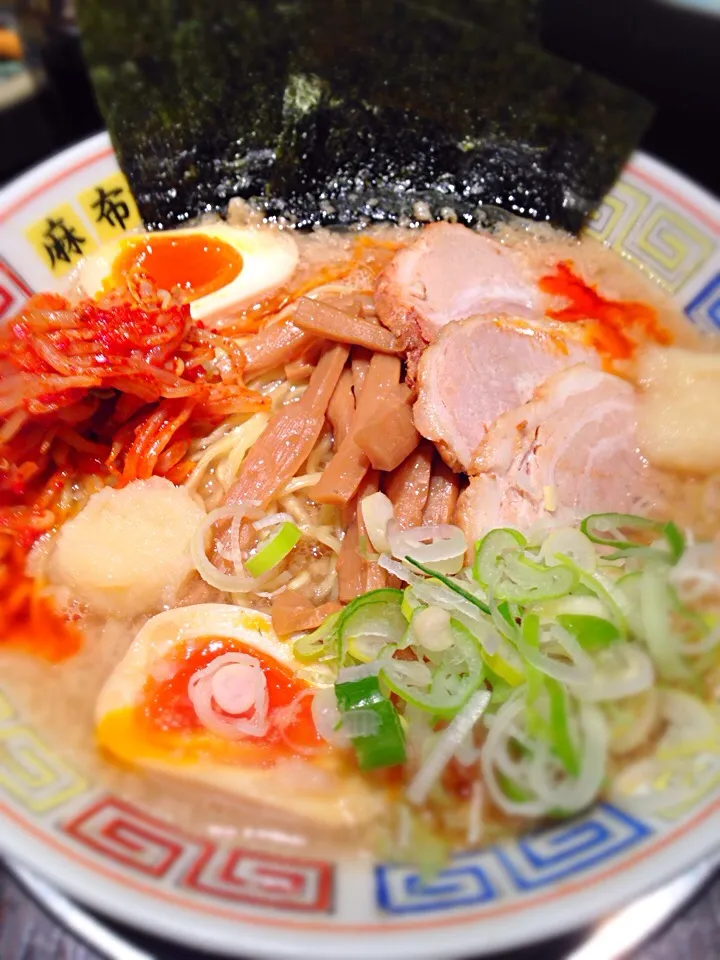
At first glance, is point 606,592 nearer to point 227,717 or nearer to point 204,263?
point 227,717

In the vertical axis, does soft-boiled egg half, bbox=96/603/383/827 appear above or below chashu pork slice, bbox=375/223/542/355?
below

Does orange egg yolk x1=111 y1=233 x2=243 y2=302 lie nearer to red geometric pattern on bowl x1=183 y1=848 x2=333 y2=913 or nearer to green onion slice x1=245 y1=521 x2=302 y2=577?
green onion slice x1=245 y1=521 x2=302 y2=577

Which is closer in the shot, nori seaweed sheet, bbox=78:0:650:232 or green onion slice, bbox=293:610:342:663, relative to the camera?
green onion slice, bbox=293:610:342:663

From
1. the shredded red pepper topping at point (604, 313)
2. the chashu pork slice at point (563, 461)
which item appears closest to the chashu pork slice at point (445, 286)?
the shredded red pepper topping at point (604, 313)

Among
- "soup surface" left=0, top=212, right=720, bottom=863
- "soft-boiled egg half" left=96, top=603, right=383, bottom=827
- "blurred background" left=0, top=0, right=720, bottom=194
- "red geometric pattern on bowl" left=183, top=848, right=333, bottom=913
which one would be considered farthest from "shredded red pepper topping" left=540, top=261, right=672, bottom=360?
"red geometric pattern on bowl" left=183, top=848, right=333, bottom=913

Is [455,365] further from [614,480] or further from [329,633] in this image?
[329,633]
